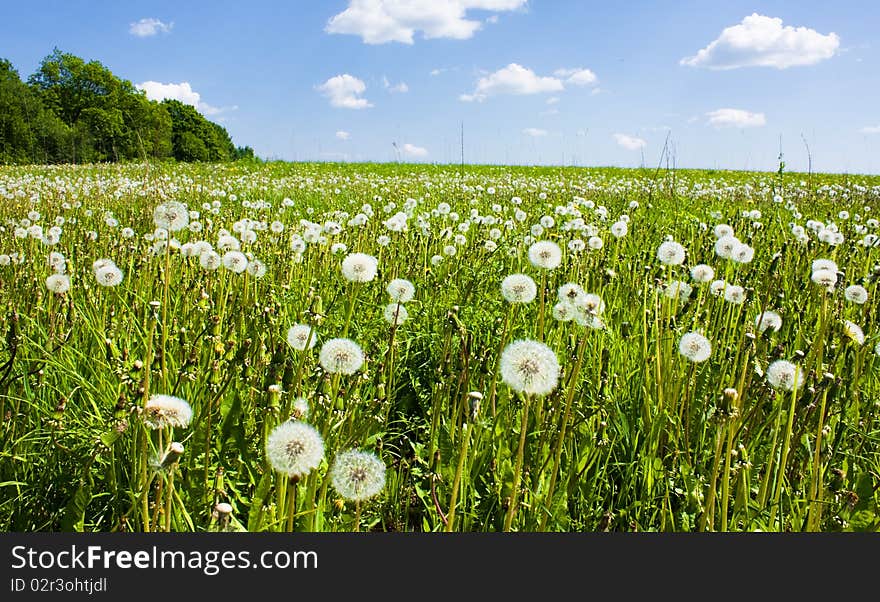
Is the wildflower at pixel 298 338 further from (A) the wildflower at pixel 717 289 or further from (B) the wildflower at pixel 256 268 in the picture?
(A) the wildflower at pixel 717 289

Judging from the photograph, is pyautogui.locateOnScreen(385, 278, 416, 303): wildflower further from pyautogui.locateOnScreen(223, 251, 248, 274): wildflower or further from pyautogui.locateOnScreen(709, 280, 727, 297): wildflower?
pyautogui.locateOnScreen(709, 280, 727, 297): wildflower

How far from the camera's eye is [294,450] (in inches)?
44.2

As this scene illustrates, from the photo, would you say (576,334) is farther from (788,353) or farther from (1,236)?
(1,236)

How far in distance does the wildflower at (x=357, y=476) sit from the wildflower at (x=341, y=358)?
13.1 inches

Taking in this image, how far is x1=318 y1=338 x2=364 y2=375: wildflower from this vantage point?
5.15 ft

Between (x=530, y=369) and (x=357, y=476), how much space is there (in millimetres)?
454

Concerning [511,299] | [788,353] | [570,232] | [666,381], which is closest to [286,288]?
[511,299]

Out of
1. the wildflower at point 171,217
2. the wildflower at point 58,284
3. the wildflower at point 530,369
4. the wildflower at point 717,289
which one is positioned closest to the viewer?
the wildflower at point 530,369

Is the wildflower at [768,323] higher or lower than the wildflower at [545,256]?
lower

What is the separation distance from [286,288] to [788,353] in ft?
7.61

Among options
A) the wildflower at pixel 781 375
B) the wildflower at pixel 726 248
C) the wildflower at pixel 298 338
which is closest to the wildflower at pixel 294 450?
the wildflower at pixel 298 338

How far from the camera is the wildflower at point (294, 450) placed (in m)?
1.10

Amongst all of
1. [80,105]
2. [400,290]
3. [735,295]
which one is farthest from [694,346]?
[80,105]

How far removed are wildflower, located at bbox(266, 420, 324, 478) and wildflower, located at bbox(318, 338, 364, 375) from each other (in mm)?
412
